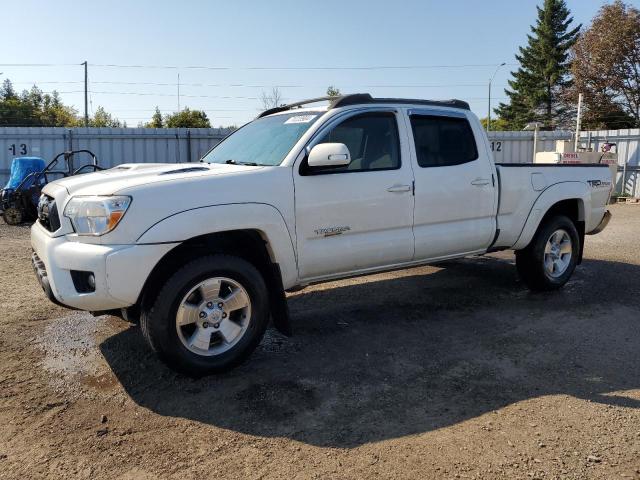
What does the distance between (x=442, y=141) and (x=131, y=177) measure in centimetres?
283

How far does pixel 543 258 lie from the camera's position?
604 centimetres

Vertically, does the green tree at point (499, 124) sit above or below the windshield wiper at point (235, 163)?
above

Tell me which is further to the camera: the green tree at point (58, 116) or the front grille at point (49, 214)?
the green tree at point (58, 116)

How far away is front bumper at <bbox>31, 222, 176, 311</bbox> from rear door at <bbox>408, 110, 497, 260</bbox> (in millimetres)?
2314

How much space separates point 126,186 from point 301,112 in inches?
74.1

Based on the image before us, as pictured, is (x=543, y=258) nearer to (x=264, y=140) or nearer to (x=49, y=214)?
(x=264, y=140)

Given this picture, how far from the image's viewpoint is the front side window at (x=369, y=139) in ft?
15.1

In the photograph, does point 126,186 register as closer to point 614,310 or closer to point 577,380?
point 577,380

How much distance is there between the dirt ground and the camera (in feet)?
9.59

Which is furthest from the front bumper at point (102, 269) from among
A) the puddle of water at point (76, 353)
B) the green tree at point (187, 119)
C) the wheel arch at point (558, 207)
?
the green tree at point (187, 119)

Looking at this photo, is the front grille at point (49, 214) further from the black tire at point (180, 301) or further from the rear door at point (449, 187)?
the rear door at point (449, 187)

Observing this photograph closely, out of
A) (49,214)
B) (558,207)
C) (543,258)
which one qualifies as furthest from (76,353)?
(558,207)

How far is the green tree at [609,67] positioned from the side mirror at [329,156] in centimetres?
4274

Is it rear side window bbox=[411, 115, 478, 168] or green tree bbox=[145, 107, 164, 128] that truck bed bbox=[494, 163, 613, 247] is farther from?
green tree bbox=[145, 107, 164, 128]
